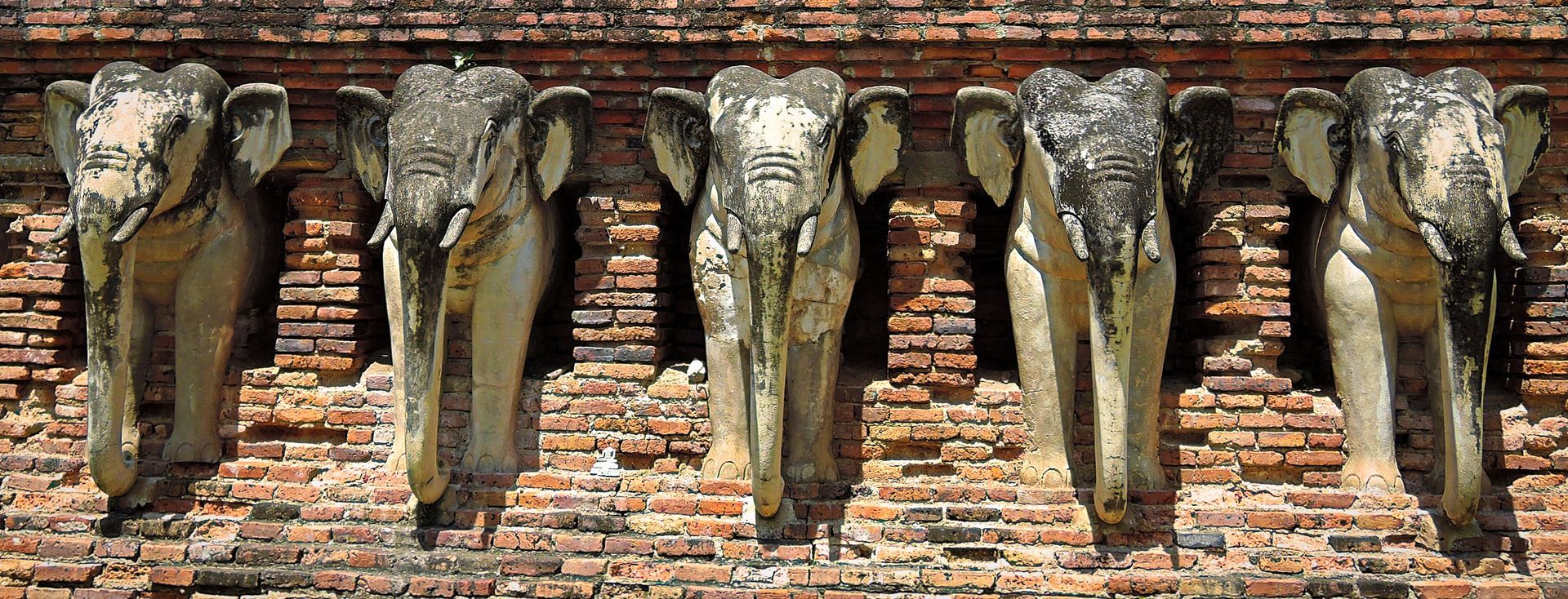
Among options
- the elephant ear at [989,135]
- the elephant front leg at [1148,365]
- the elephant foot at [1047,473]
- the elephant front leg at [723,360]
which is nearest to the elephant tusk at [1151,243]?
the elephant front leg at [1148,365]

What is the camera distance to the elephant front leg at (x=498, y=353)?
5.36 meters

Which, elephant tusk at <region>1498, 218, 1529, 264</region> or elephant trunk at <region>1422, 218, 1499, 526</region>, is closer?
elephant tusk at <region>1498, 218, 1529, 264</region>

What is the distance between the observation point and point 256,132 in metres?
5.40

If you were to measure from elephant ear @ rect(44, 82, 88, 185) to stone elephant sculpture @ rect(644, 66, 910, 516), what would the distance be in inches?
101

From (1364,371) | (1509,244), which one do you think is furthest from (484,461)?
(1509,244)

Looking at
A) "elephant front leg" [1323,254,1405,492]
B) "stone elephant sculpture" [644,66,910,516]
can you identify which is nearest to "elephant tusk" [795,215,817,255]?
"stone elephant sculpture" [644,66,910,516]

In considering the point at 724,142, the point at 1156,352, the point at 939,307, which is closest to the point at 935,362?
the point at 939,307

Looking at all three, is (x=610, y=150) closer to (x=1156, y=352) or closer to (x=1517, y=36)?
(x=1156, y=352)

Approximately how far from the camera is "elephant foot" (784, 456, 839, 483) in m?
5.28

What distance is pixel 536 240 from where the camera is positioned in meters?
5.43

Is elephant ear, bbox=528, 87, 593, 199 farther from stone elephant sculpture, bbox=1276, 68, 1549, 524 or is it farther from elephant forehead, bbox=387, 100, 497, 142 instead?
stone elephant sculpture, bbox=1276, 68, 1549, 524

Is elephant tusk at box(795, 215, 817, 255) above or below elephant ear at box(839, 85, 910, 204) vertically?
below

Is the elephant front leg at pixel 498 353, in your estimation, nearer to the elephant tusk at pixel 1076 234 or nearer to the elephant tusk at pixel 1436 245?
the elephant tusk at pixel 1076 234

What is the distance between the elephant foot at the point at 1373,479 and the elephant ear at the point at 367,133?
4.39 m
